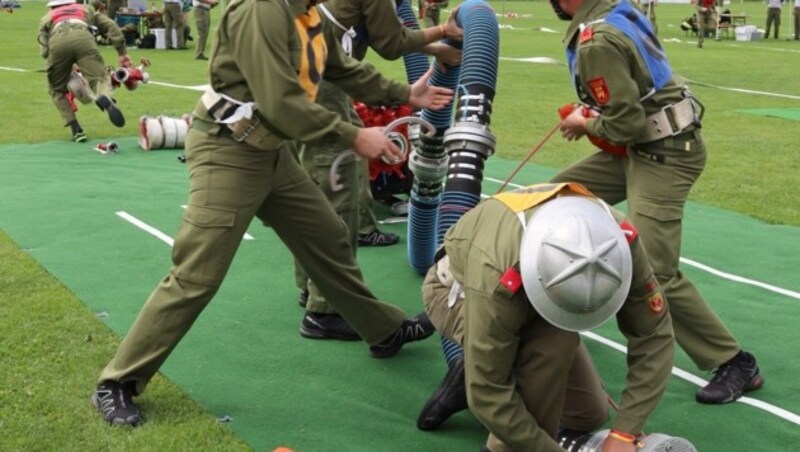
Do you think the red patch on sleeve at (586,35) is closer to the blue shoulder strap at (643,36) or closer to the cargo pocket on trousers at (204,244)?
the blue shoulder strap at (643,36)

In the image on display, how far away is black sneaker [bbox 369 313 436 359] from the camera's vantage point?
5.50m

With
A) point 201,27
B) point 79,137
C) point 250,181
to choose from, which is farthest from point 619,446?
point 201,27

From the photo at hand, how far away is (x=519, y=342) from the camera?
3.84m

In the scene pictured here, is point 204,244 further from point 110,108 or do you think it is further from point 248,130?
point 110,108

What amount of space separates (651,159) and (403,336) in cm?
161

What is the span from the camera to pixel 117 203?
8992 mm

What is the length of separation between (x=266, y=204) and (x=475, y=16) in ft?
4.68

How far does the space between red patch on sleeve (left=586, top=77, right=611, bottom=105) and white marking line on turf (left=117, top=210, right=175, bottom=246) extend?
401 cm

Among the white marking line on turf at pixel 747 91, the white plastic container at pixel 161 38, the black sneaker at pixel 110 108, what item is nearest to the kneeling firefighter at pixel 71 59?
the black sneaker at pixel 110 108

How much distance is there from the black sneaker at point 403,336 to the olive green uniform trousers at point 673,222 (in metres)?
1.28

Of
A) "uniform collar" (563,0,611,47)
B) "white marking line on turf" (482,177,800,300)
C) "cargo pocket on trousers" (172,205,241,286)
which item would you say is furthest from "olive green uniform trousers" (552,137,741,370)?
"cargo pocket on trousers" (172,205,241,286)

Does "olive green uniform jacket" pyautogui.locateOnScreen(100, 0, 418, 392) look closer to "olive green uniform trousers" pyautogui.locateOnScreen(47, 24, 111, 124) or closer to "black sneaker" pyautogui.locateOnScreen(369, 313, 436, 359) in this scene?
"black sneaker" pyautogui.locateOnScreen(369, 313, 436, 359)

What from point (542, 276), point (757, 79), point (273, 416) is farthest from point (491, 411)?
point (757, 79)

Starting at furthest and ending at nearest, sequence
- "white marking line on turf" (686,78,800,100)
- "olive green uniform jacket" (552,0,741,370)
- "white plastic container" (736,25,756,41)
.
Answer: "white plastic container" (736,25,756,41)
"white marking line on turf" (686,78,800,100)
"olive green uniform jacket" (552,0,741,370)
